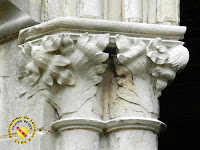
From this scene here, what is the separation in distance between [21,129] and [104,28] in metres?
0.56

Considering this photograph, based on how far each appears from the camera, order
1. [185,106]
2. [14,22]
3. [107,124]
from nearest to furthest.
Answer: [107,124] → [14,22] → [185,106]

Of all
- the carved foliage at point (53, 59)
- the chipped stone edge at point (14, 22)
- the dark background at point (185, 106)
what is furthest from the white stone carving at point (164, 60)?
the dark background at point (185, 106)

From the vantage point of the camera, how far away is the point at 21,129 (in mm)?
2691

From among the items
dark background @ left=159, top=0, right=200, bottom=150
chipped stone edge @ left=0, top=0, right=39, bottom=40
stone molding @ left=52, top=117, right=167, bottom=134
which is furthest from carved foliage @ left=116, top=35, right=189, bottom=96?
dark background @ left=159, top=0, right=200, bottom=150

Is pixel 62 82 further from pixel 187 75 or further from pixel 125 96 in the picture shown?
pixel 187 75

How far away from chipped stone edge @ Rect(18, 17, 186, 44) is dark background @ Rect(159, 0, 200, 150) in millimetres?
1673

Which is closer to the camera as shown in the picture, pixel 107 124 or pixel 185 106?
pixel 107 124

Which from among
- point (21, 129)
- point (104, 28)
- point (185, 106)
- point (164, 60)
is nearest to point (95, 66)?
point (104, 28)

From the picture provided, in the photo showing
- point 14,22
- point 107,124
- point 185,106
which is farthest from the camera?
point 185,106

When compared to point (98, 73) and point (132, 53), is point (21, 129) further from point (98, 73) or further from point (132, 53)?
point (132, 53)

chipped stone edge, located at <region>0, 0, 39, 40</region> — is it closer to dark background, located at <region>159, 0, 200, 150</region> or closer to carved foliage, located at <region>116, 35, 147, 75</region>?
carved foliage, located at <region>116, 35, 147, 75</region>

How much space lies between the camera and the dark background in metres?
4.62

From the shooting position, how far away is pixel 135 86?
2.63 m

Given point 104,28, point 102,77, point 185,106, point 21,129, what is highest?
point 185,106
